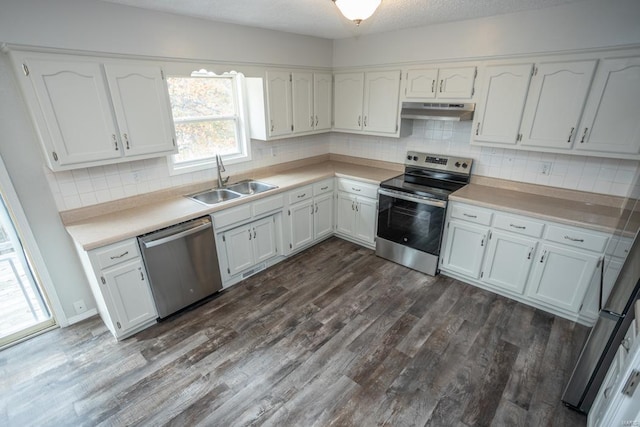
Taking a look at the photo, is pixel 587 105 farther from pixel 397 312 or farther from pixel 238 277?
pixel 238 277

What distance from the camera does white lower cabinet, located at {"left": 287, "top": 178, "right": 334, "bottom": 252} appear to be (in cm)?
360

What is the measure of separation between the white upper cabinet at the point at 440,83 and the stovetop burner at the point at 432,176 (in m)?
0.70

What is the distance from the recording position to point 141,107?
2488 millimetres

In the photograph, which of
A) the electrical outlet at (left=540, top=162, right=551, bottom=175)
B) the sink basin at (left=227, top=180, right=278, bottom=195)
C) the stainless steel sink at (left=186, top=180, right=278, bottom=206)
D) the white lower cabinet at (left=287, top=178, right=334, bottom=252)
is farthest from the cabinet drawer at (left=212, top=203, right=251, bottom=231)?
the electrical outlet at (left=540, top=162, right=551, bottom=175)

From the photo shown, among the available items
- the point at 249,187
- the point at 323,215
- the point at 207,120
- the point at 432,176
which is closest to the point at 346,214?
the point at 323,215

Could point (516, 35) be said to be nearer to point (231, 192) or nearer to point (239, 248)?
point (231, 192)

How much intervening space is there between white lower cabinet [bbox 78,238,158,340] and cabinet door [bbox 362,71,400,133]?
285 centimetres

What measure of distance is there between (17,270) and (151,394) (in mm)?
1619

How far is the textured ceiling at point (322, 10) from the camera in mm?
2338

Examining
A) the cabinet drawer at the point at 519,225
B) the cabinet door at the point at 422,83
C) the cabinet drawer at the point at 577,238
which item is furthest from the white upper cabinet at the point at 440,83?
the cabinet drawer at the point at 577,238

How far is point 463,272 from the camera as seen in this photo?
10.5 feet

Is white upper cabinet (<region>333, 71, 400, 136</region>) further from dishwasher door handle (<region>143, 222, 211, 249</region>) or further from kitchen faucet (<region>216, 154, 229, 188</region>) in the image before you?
dishwasher door handle (<region>143, 222, 211, 249</region>)

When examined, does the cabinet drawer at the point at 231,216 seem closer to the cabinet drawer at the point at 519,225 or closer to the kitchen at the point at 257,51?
the kitchen at the point at 257,51

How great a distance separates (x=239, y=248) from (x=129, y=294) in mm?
1030
